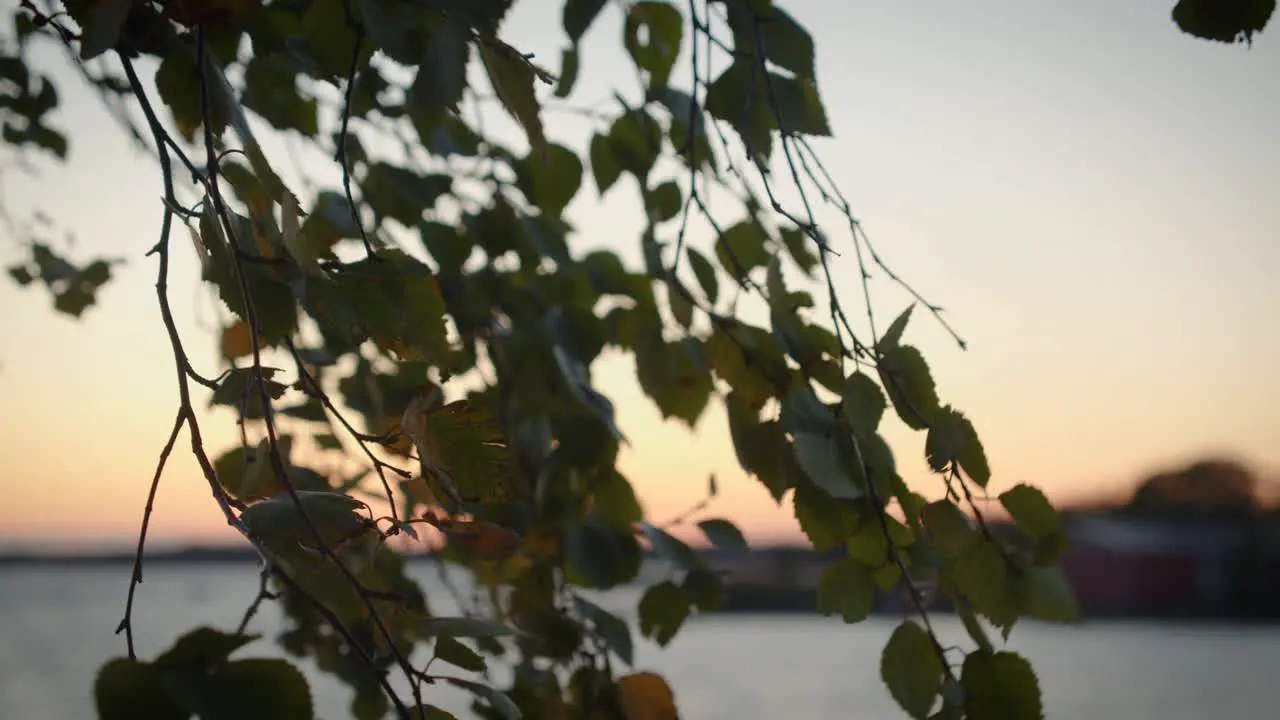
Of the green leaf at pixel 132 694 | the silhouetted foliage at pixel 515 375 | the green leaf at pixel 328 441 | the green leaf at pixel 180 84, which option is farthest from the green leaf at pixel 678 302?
Result: the green leaf at pixel 328 441

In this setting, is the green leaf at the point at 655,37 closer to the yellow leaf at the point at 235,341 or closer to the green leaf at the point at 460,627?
the yellow leaf at the point at 235,341

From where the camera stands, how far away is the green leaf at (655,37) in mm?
701

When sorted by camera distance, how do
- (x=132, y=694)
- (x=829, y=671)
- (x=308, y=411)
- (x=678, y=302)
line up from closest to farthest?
(x=132, y=694) → (x=678, y=302) → (x=308, y=411) → (x=829, y=671)

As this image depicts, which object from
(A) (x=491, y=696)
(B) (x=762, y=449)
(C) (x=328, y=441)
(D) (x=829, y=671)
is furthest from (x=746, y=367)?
(D) (x=829, y=671)

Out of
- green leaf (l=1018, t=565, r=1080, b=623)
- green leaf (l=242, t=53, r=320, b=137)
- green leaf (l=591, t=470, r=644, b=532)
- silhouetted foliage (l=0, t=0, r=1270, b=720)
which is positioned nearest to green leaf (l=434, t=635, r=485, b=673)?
silhouetted foliage (l=0, t=0, r=1270, b=720)

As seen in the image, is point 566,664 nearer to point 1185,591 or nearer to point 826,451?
point 826,451

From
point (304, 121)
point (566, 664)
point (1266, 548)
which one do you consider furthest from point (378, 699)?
point (1266, 548)

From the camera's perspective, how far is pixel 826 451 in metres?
0.47

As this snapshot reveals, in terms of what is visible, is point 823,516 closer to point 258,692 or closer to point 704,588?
point 704,588

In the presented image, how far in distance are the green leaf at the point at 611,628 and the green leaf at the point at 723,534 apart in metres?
0.08

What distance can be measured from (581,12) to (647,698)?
392 millimetres

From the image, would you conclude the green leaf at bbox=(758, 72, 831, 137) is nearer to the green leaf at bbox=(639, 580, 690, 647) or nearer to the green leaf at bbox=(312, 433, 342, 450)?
the green leaf at bbox=(639, 580, 690, 647)

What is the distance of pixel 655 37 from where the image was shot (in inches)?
27.6

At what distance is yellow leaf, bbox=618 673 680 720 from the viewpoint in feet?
2.02
